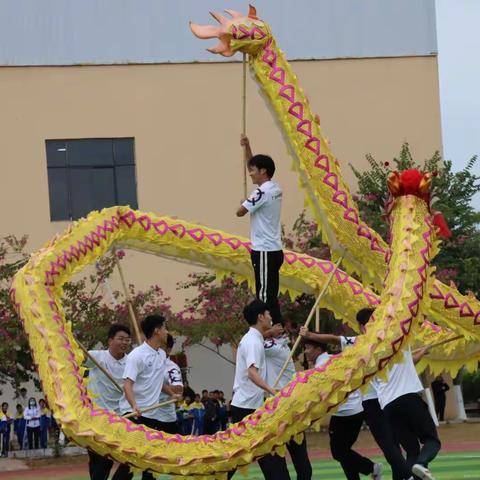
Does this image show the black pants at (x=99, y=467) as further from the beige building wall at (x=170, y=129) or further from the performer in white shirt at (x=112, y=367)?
the beige building wall at (x=170, y=129)

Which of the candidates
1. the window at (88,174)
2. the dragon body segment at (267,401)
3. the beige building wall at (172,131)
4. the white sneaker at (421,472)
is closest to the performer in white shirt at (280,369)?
the white sneaker at (421,472)

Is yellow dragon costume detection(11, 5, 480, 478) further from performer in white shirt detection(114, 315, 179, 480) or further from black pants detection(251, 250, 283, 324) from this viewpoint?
performer in white shirt detection(114, 315, 179, 480)

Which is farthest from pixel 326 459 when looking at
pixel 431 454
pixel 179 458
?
pixel 179 458

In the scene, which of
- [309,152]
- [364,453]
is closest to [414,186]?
[309,152]

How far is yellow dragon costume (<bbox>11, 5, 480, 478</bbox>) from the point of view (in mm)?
9750

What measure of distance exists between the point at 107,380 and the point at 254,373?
2113 mm

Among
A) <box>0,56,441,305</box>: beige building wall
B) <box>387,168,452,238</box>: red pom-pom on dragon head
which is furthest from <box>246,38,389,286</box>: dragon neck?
<box>0,56,441,305</box>: beige building wall

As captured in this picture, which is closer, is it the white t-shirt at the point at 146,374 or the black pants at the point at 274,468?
the black pants at the point at 274,468

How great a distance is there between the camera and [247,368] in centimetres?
1130

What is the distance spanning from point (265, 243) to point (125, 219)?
1.39 meters

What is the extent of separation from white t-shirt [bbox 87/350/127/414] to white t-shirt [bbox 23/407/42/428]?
18.7 meters

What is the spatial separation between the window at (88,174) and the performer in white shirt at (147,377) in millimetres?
23852

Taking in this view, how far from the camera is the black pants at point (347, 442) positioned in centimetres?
1304

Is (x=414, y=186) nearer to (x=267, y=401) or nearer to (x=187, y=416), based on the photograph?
(x=267, y=401)
